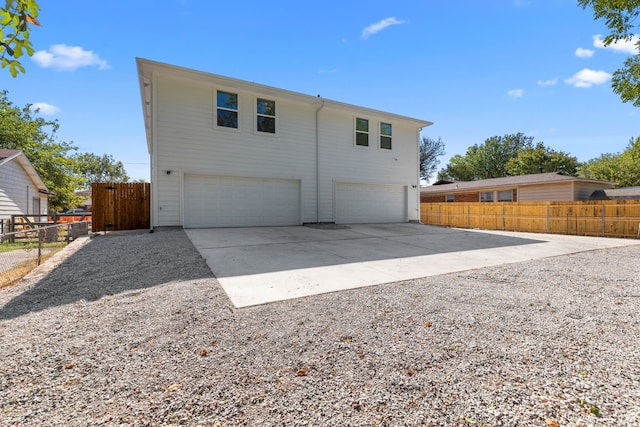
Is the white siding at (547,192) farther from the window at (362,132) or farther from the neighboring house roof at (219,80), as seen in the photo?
the window at (362,132)

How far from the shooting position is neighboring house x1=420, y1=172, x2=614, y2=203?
59.1 ft

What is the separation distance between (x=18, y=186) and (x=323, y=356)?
19168 mm

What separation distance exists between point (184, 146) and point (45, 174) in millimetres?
17746

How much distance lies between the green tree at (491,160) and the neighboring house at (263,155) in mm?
31376

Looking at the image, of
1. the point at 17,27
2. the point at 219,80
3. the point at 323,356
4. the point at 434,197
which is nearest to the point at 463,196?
the point at 434,197

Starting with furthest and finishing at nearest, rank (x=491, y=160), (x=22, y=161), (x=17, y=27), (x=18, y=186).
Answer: (x=491, y=160) → (x=22, y=161) → (x=18, y=186) → (x=17, y=27)

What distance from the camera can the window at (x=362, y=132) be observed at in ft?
42.1

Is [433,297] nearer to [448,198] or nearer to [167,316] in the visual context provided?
[167,316]

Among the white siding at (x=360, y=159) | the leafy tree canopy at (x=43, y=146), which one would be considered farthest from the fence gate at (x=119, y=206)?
the leafy tree canopy at (x=43, y=146)

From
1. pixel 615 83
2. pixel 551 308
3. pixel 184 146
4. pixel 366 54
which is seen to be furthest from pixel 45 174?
pixel 615 83

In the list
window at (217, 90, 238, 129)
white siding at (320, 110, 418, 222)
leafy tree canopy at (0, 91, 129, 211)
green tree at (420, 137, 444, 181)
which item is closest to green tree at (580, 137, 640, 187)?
green tree at (420, 137, 444, 181)

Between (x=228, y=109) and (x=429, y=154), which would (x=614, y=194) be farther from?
(x=228, y=109)

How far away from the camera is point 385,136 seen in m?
13.6

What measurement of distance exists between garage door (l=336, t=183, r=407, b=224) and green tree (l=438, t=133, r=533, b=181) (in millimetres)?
30453
